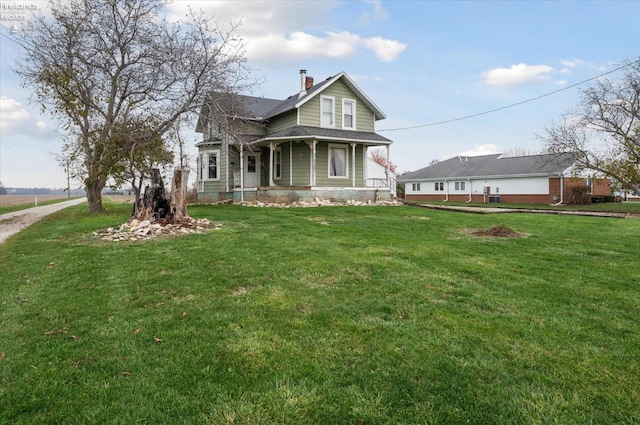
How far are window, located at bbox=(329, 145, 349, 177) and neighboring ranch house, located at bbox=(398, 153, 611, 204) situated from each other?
15604mm

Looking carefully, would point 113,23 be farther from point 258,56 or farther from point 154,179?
point 154,179

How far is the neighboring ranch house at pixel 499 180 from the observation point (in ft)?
100

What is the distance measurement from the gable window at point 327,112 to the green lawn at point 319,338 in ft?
49.8

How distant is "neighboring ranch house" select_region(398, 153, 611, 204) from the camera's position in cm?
3053

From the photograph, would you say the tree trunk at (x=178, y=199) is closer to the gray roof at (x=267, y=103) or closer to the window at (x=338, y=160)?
the gray roof at (x=267, y=103)

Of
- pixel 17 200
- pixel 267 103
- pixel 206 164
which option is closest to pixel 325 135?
pixel 267 103

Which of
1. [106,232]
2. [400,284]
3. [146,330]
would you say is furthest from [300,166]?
[146,330]

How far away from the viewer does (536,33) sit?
54.4ft

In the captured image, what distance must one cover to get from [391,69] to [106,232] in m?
17.1

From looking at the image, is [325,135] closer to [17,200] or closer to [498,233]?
[498,233]

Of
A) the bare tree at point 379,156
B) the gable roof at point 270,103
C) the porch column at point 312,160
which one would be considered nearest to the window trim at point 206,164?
the gable roof at point 270,103

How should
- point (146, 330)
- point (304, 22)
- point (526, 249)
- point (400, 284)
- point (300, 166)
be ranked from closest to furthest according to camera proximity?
1. point (146, 330)
2. point (400, 284)
3. point (526, 249)
4. point (304, 22)
5. point (300, 166)

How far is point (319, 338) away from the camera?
137 inches

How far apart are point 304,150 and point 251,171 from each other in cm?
383
